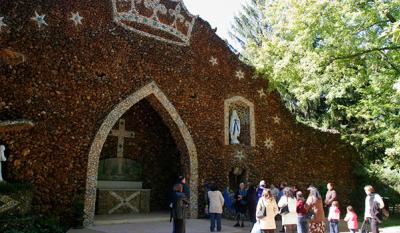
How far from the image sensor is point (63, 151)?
9.48 meters

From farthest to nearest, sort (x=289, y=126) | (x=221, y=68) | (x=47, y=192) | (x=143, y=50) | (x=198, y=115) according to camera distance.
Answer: (x=289, y=126) < (x=221, y=68) < (x=198, y=115) < (x=143, y=50) < (x=47, y=192)

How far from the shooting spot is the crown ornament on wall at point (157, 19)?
11.3 meters

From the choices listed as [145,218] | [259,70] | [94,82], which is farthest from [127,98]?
[259,70]

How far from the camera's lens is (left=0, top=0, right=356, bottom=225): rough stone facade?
359 inches

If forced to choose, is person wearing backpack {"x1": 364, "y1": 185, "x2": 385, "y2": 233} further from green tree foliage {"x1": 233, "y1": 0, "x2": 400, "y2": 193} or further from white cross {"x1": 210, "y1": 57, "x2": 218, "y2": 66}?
white cross {"x1": 210, "y1": 57, "x2": 218, "y2": 66}

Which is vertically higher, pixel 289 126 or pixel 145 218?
pixel 289 126

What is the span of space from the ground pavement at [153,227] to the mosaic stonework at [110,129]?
0.62 meters

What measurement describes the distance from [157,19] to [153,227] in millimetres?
6463

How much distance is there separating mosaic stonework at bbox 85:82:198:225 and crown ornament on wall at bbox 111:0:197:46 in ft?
5.95

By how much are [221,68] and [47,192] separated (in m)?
7.24

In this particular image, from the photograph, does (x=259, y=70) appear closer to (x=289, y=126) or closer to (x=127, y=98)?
(x=289, y=126)

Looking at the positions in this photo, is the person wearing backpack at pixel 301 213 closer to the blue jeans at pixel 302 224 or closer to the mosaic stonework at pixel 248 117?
the blue jeans at pixel 302 224

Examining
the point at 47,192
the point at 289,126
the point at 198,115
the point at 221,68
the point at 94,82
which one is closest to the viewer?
the point at 47,192

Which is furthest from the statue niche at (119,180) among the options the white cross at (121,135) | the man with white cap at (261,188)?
the man with white cap at (261,188)
